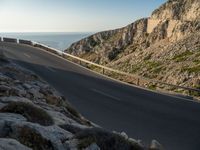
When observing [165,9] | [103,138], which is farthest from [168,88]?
[165,9]

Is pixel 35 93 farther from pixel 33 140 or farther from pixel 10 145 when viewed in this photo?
pixel 10 145

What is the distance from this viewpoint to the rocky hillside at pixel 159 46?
39.6 m

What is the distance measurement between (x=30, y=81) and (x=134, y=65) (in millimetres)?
30304

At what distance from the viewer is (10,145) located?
7273mm

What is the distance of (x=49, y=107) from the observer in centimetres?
1377

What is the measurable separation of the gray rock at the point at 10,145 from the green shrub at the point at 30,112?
2.23 m

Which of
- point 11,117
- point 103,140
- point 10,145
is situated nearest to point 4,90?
point 11,117

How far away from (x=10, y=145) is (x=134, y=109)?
1412 cm

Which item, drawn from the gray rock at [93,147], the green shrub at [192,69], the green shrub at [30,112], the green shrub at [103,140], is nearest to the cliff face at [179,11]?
the green shrub at [192,69]

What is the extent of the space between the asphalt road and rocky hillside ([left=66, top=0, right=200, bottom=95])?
9177mm

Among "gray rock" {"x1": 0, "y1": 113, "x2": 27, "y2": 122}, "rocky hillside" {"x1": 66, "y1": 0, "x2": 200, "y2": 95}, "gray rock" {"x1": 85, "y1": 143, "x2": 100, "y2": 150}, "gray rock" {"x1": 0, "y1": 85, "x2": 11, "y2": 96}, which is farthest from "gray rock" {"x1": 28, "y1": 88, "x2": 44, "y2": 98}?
"rocky hillside" {"x1": 66, "y1": 0, "x2": 200, "y2": 95}

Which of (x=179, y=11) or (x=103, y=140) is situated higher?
(x=179, y=11)

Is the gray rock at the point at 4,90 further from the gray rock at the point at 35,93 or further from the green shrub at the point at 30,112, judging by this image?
the green shrub at the point at 30,112

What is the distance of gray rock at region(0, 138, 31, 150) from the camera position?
23.4ft
